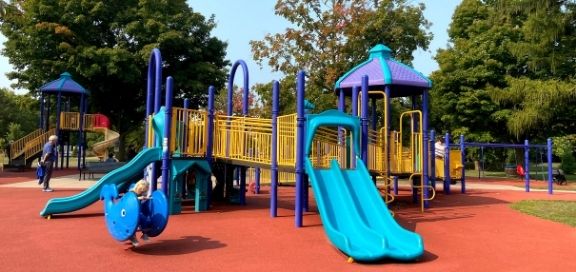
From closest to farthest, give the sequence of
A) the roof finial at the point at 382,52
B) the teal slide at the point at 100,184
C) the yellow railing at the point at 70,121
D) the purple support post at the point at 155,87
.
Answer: the teal slide at the point at 100,184 < the purple support post at the point at 155,87 < the roof finial at the point at 382,52 < the yellow railing at the point at 70,121

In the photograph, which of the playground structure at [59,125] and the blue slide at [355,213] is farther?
the playground structure at [59,125]

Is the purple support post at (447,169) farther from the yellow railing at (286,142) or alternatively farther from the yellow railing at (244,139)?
the yellow railing at (286,142)

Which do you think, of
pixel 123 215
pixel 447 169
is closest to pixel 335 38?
pixel 447 169

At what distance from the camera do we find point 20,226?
30.1 feet

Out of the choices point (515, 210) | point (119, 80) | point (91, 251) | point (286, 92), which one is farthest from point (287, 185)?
point (119, 80)

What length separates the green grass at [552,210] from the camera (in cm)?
1147

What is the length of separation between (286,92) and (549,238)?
21903mm

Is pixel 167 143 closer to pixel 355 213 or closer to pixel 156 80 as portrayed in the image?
pixel 156 80

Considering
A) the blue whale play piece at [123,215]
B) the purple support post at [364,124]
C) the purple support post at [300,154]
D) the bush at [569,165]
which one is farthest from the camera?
the bush at [569,165]

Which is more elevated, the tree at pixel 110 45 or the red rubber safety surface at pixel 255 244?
the tree at pixel 110 45

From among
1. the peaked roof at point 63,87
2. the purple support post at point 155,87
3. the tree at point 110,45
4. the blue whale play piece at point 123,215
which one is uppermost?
the tree at point 110,45

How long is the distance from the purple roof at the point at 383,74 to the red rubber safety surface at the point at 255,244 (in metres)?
3.92

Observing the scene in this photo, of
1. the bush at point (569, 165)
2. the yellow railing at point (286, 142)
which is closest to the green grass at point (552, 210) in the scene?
the yellow railing at point (286, 142)

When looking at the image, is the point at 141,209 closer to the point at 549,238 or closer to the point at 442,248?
the point at 442,248
